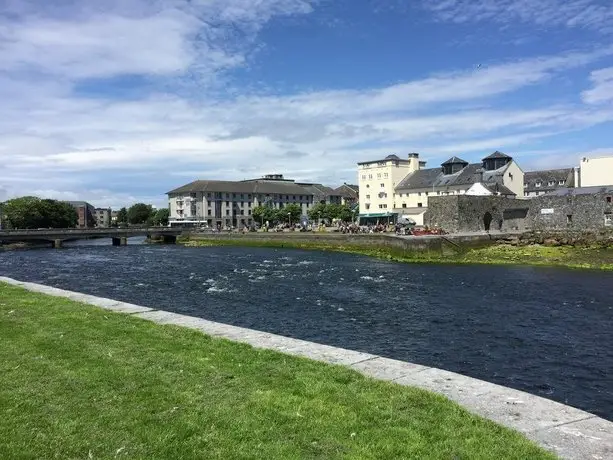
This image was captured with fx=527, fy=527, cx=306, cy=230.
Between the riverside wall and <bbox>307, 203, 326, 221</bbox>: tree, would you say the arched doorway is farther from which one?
<bbox>307, 203, 326, 221</bbox>: tree

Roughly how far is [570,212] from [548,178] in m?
61.2

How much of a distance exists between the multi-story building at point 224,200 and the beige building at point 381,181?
53.9 meters

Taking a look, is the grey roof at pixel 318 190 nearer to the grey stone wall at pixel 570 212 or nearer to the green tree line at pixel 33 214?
the green tree line at pixel 33 214

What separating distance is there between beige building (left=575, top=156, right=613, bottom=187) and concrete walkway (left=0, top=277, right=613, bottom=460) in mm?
78500

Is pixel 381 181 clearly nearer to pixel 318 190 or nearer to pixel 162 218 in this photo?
pixel 318 190

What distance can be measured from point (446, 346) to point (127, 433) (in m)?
12.7

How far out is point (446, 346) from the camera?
55.3 feet

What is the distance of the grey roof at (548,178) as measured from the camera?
112875 mm

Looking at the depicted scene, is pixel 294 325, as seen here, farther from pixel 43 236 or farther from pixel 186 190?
pixel 186 190

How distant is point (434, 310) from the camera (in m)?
23.8

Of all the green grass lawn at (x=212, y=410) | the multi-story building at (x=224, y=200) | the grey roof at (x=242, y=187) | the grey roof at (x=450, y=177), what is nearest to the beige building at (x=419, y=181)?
the grey roof at (x=450, y=177)

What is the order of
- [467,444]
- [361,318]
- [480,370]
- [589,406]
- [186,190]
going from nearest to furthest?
1. [467,444]
2. [589,406]
3. [480,370]
4. [361,318]
5. [186,190]

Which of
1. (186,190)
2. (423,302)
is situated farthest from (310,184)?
(423,302)

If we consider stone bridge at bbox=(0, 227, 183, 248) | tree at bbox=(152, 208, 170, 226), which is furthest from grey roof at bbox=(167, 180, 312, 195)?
stone bridge at bbox=(0, 227, 183, 248)
